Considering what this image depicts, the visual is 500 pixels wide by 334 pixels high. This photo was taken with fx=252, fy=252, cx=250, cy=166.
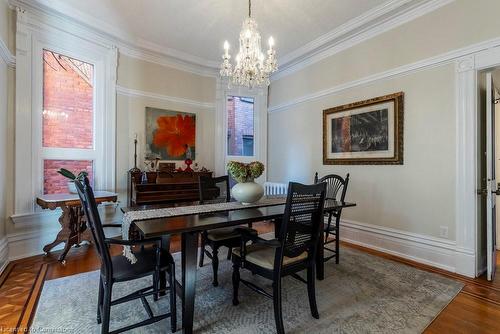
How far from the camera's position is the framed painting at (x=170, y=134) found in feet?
14.1

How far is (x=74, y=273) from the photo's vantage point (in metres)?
2.66

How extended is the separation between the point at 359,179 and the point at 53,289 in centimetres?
378

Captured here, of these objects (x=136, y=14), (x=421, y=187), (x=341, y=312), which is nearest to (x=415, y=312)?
(x=341, y=312)

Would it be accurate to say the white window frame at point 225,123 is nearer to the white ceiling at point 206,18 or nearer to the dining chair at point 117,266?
the white ceiling at point 206,18

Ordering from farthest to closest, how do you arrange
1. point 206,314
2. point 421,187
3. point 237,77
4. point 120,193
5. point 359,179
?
point 120,193 < point 359,179 < point 421,187 < point 237,77 < point 206,314

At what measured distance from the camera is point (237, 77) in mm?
2803

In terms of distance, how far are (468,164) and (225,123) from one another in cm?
381

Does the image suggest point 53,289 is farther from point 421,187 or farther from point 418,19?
point 418,19

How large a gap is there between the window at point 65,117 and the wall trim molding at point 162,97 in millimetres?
446

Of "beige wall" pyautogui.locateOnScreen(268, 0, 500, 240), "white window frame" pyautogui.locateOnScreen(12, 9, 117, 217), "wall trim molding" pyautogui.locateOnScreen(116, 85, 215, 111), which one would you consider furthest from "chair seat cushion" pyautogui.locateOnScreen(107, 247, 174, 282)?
"wall trim molding" pyautogui.locateOnScreen(116, 85, 215, 111)

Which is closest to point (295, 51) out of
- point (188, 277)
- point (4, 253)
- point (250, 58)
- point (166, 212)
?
point (250, 58)

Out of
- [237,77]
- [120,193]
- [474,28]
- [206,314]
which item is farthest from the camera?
[120,193]

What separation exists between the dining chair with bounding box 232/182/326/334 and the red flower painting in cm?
294

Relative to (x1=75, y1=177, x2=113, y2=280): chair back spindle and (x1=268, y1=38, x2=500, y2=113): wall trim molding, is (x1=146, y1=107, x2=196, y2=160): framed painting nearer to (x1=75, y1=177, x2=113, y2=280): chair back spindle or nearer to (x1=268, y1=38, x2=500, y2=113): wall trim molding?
(x1=268, y1=38, x2=500, y2=113): wall trim molding
